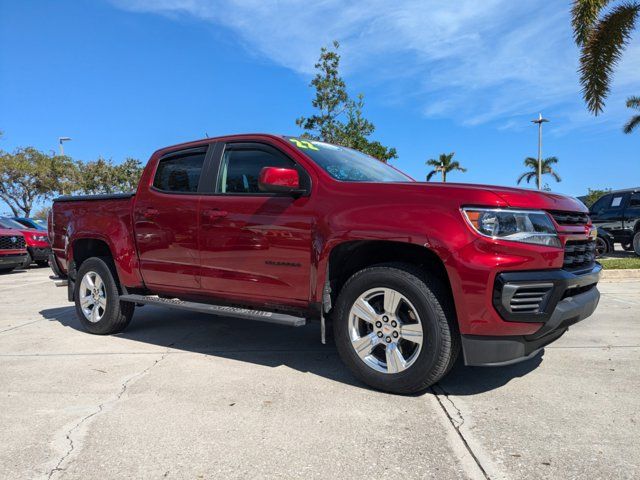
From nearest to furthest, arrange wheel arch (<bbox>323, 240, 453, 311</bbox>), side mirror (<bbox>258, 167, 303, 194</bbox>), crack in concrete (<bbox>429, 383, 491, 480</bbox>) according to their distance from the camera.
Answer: crack in concrete (<bbox>429, 383, 491, 480</bbox>), wheel arch (<bbox>323, 240, 453, 311</bbox>), side mirror (<bbox>258, 167, 303, 194</bbox>)

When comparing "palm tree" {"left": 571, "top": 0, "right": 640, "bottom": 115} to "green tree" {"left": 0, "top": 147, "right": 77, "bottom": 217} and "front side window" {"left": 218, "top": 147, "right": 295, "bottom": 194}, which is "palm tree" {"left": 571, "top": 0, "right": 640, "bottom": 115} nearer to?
"front side window" {"left": 218, "top": 147, "right": 295, "bottom": 194}

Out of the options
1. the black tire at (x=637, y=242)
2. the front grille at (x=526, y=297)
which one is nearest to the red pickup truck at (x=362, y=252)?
the front grille at (x=526, y=297)

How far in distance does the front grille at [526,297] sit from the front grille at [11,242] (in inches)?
539

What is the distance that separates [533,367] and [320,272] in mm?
1931

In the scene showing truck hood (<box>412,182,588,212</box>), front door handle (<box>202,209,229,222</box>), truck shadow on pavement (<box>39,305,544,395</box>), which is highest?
truck hood (<box>412,182,588,212</box>)

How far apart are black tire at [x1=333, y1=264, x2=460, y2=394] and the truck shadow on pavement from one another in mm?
300

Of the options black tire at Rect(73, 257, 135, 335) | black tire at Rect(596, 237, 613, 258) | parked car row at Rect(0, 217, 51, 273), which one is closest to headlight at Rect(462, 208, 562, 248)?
black tire at Rect(73, 257, 135, 335)

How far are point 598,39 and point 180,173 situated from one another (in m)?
12.5

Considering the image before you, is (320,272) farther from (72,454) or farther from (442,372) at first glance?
(72,454)

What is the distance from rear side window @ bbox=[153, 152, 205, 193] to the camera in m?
4.69

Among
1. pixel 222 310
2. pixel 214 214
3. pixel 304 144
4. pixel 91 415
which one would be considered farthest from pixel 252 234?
pixel 91 415

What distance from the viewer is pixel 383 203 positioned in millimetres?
3369

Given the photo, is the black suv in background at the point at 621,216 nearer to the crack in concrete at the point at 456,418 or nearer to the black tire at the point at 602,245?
the black tire at the point at 602,245

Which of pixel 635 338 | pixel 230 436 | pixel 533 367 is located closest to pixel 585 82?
pixel 635 338
